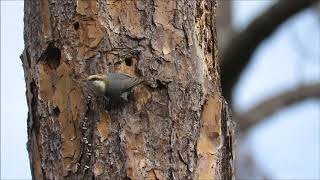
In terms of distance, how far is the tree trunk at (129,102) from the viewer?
1.91m

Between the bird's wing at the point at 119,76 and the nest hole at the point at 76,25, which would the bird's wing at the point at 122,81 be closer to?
the bird's wing at the point at 119,76

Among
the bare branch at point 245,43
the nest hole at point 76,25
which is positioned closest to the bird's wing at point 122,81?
the nest hole at point 76,25

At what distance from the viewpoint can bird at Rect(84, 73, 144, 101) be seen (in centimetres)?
189

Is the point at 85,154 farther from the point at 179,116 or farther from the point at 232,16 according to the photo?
the point at 232,16

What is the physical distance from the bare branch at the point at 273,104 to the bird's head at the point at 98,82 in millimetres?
2515

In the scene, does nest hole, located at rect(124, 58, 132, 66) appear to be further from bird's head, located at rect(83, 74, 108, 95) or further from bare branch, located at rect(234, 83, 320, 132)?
bare branch, located at rect(234, 83, 320, 132)

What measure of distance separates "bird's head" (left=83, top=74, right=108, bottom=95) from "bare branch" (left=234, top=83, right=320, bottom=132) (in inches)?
99.0

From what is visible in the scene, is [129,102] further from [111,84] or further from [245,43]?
[245,43]

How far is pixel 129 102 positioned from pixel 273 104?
2.56 meters

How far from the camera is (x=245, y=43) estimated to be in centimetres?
349

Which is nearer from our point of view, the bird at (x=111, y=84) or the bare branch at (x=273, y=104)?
the bird at (x=111, y=84)

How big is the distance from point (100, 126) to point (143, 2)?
0.85 ft

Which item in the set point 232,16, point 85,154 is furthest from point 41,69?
point 232,16

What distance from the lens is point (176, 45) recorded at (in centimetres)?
198
